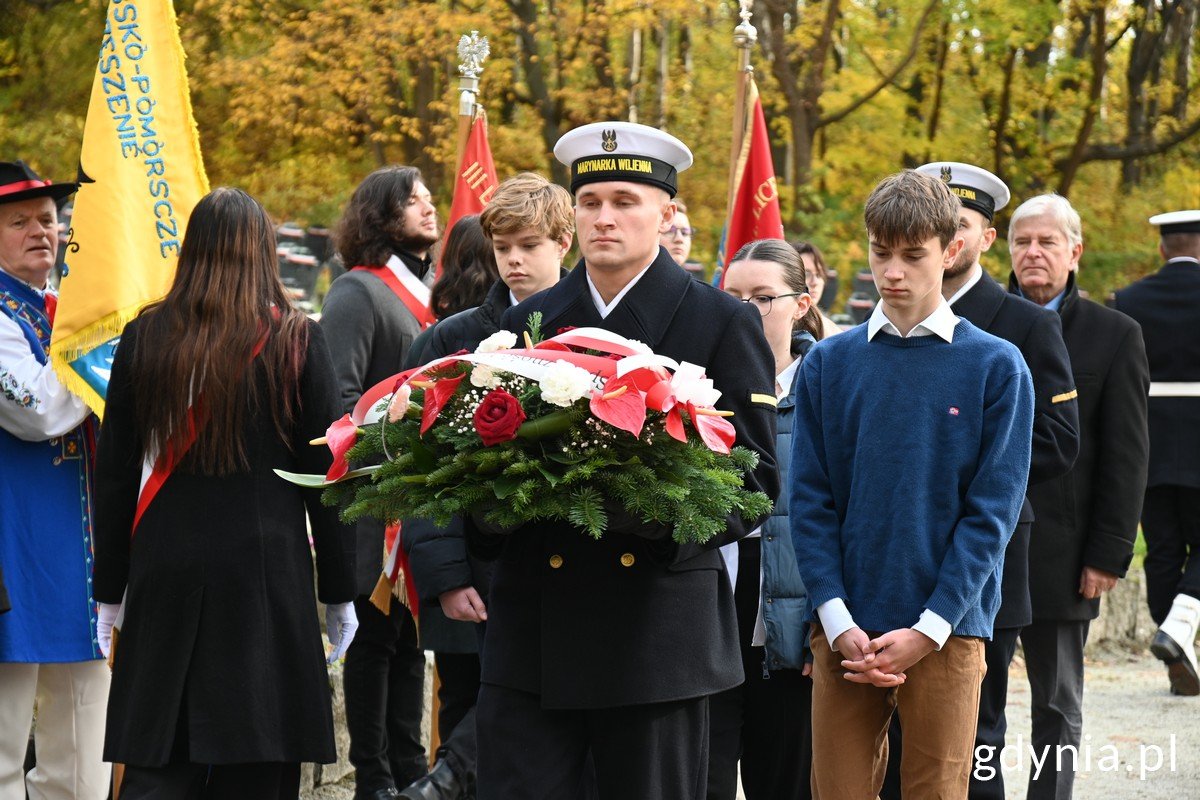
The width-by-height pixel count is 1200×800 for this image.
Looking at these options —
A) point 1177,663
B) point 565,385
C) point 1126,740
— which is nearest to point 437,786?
point 565,385

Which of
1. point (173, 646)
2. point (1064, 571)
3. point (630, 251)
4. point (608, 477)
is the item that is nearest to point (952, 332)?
point (630, 251)

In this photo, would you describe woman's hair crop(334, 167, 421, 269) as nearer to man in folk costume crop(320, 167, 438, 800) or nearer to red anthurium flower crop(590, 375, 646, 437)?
man in folk costume crop(320, 167, 438, 800)

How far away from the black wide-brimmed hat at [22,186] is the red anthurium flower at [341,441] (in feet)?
7.22

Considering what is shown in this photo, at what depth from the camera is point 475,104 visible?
7801 millimetres

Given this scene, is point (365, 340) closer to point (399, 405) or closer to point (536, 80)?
point (399, 405)

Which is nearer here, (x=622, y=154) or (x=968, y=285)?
(x=622, y=154)

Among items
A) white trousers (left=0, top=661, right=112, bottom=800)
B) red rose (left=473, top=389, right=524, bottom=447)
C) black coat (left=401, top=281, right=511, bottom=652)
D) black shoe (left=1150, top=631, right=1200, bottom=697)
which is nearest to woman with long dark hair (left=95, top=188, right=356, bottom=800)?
black coat (left=401, top=281, right=511, bottom=652)

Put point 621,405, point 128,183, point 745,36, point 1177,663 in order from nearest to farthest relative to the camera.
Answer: point 621,405 < point 128,183 < point 1177,663 < point 745,36

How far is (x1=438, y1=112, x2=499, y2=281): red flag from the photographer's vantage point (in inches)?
293

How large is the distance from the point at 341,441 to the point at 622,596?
742 mm

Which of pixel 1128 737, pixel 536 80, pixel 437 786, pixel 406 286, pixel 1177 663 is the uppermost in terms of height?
pixel 536 80

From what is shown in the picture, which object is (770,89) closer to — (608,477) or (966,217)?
(966,217)

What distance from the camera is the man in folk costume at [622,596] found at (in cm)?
350

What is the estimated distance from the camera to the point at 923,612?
388 cm
